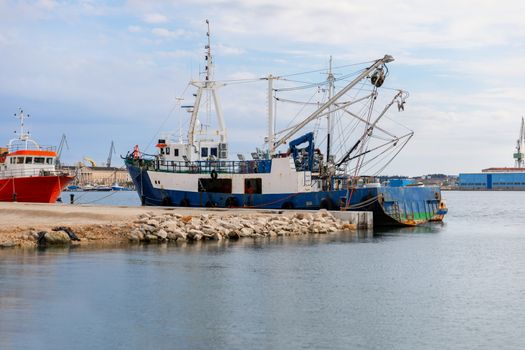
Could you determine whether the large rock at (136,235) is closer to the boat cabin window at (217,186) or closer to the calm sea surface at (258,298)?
the calm sea surface at (258,298)

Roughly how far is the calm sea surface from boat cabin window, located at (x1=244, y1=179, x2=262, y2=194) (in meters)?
11.9

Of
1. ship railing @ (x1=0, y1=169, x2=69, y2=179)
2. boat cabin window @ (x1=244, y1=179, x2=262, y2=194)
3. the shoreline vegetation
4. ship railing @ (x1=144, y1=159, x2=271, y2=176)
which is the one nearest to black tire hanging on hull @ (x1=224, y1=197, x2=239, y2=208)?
boat cabin window @ (x1=244, y1=179, x2=262, y2=194)

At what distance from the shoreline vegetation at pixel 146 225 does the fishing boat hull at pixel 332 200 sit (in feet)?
6.06

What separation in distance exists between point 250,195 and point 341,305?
25526 mm

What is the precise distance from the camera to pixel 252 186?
153 ft

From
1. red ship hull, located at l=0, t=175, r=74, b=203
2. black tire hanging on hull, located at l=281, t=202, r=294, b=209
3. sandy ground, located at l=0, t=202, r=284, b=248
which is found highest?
red ship hull, located at l=0, t=175, r=74, b=203

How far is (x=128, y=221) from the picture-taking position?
36344 millimetres

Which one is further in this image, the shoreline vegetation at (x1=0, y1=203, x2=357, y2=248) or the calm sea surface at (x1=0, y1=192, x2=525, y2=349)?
the shoreline vegetation at (x1=0, y1=203, x2=357, y2=248)

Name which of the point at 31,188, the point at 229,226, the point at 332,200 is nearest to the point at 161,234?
the point at 229,226

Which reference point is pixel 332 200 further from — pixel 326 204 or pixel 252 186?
pixel 252 186

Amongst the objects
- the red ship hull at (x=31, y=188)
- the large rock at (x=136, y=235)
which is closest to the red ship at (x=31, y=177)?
the red ship hull at (x=31, y=188)

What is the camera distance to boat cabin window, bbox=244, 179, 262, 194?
1839 inches

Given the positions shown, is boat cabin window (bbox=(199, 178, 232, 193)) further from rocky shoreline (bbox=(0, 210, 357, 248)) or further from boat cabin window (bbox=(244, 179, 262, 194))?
rocky shoreline (bbox=(0, 210, 357, 248))

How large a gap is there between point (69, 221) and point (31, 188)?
58.5 feet
